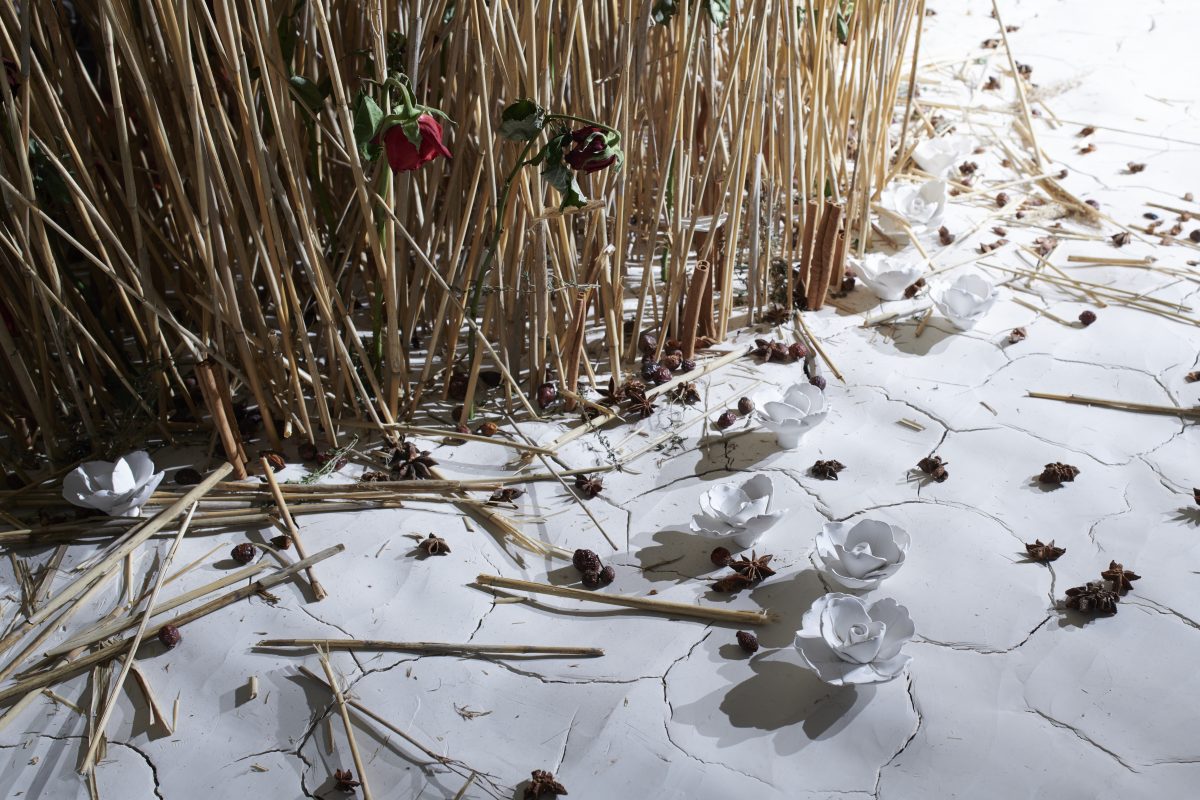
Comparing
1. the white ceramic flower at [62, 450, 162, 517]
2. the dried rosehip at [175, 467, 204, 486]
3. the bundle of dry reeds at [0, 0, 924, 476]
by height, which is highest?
the bundle of dry reeds at [0, 0, 924, 476]

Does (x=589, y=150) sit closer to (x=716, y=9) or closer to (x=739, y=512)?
(x=716, y=9)

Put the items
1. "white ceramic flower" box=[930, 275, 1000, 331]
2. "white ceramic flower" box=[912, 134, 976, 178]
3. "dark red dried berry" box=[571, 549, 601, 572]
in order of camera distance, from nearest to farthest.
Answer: "dark red dried berry" box=[571, 549, 601, 572] → "white ceramic flower" box=[930, 275, 1000, 331] → "white ceramic flower" box=[912, 134, 976, 178]

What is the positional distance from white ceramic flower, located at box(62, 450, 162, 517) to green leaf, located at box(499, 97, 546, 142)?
645 millimetres

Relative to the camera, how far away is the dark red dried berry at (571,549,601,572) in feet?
4.06

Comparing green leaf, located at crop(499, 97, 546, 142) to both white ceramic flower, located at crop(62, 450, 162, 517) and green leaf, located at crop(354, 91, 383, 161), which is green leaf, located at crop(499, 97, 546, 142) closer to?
green leaf, located at crop(354, 91, 383, 161)

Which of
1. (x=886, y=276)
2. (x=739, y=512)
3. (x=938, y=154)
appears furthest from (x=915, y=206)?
(x=739, y=512)

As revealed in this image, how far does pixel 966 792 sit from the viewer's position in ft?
3.22

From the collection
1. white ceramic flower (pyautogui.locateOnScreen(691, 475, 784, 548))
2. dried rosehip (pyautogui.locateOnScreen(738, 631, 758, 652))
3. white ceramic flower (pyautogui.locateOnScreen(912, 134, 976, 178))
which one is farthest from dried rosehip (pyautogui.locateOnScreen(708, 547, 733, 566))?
white ceramic flower (pyautogui.locateOnScreen(912, 134, 976, 178))

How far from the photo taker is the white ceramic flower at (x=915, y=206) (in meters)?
2.00

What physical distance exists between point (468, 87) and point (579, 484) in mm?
567

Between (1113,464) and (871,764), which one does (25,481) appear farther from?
(1113,464)

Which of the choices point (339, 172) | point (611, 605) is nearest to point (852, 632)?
point (611, 605)

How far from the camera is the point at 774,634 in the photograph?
1163mm

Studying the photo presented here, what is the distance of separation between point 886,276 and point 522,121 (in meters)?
0.86
